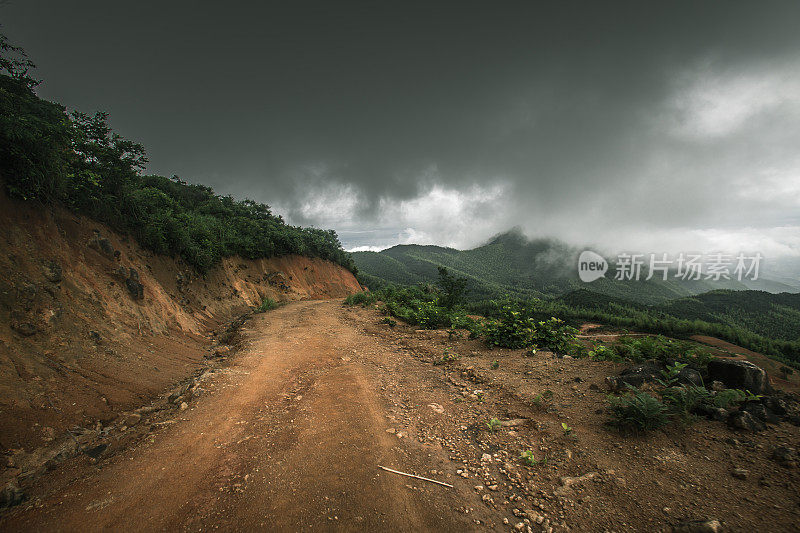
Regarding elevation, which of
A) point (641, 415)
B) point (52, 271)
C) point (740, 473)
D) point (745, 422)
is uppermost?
point (52, 271)

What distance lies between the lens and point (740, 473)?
2.79 m

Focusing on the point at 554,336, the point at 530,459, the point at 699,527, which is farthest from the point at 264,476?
the point at 554,336

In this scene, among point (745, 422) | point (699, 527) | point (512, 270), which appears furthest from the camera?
point (512, 270)

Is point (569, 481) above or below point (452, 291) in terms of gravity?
below

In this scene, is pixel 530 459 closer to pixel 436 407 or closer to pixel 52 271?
pixel 436 407

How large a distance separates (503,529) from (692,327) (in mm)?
55637

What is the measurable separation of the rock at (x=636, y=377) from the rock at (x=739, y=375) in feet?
2.34

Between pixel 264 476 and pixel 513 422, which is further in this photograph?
pixel 513 422

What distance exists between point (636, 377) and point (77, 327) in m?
10.4

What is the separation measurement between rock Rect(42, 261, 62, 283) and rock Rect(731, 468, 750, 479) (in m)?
11.0

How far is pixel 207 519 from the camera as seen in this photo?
2555 mm

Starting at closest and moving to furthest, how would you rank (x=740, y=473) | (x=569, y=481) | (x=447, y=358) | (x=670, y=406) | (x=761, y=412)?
1. (x=740, y=473)
2. (x=569, y=481)
3. (x=761, y=412)
4. (x=670, y=406)
5. (x=447, y=358)

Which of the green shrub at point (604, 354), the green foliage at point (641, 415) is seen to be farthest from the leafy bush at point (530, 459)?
the green shrub at point (604, 354)

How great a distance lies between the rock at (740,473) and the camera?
9.12 feet
